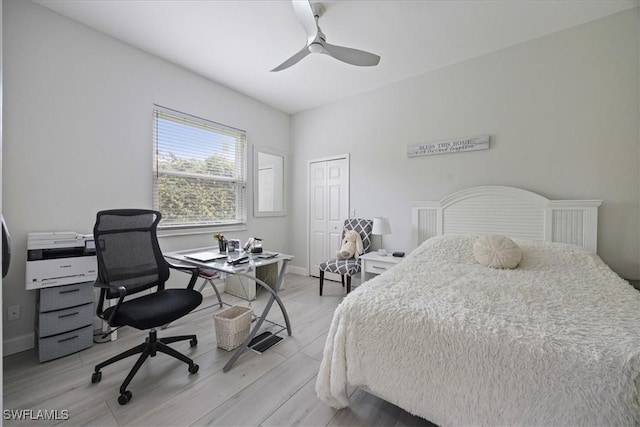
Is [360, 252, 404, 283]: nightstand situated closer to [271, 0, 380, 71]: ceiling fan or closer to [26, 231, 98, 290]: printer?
[271, 0, 380, 71]: ceiling fan

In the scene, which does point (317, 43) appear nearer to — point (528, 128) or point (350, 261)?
point (528, 128)

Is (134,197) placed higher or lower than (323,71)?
lower

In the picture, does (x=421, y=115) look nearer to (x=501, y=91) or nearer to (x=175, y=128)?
(x=501, y=91)

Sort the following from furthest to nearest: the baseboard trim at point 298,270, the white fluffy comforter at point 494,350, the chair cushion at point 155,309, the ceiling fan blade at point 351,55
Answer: the baseboard trim at point 298,270, the ceiling fan blade at point 351,55, the chair cushion at point 155,309, the white fluffy comforter at point 494,350

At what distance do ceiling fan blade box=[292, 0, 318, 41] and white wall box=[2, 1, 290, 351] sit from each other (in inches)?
77.2

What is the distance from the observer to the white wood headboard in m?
2.43

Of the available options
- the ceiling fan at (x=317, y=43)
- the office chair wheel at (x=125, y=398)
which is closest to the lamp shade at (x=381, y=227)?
the ceiling fan at (x=317, y=43)

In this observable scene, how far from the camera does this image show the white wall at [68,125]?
210cm

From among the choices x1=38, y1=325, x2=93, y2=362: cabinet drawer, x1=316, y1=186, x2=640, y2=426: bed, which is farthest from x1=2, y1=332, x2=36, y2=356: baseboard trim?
x1=316, y1=186, x2=640, y2=426: bed

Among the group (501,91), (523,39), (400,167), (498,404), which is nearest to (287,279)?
(400,167)

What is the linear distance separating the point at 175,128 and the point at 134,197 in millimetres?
981

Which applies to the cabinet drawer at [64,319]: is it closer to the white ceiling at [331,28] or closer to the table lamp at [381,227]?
the white ceiling at [331,28]

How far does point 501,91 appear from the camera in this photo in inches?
112

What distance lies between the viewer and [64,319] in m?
2.05
